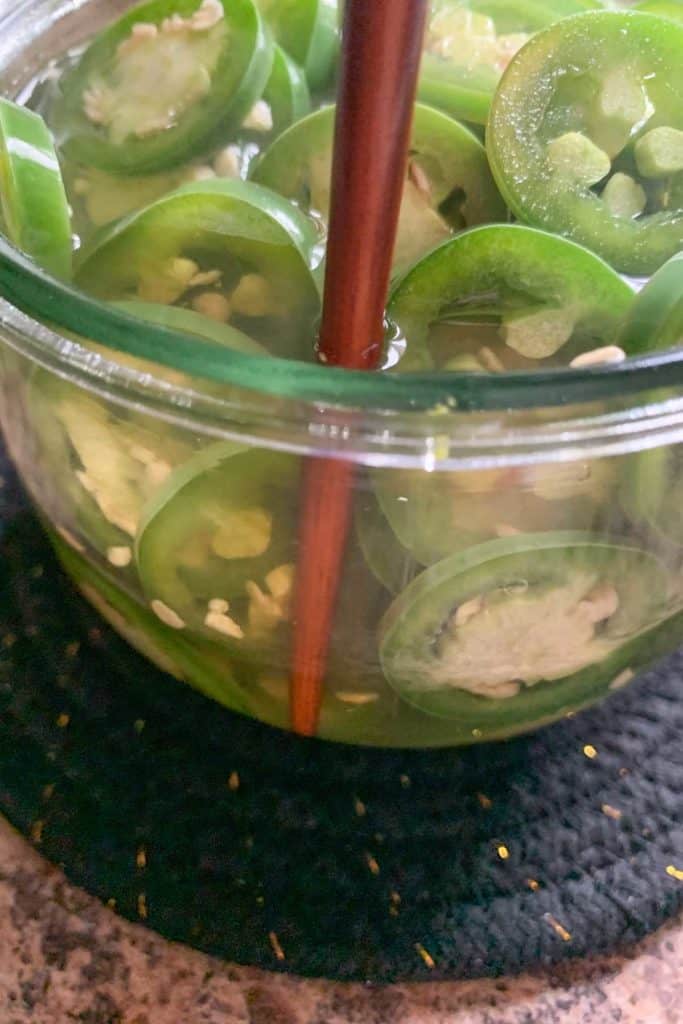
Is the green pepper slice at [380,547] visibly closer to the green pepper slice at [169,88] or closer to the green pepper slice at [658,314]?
the green pepper slice at [658,314]

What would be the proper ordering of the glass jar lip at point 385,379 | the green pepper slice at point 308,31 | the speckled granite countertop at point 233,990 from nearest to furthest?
1. the glass jar lip at point 385,379
2. the speckled granite countertop at point 233,990
3. the green pepper slice at point 308,31

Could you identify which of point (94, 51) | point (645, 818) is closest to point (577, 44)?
point (94, 51)

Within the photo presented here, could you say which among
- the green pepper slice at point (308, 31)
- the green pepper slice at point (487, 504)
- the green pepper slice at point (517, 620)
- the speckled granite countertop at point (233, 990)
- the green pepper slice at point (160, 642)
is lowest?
the speckled granite countertop at point (233, 990)

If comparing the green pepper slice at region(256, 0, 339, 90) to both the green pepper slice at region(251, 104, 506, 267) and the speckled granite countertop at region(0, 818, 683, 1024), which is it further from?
the speckled granite countertop at region(0, 818, 683, 1024)

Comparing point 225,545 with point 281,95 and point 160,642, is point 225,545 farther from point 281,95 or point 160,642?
point 281,95

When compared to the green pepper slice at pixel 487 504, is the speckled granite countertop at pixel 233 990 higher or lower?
lower

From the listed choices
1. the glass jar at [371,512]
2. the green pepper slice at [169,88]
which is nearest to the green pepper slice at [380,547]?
the glass jar at [371,512]

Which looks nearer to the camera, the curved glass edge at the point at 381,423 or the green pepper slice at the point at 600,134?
the curved glass edge at the point at 381,423

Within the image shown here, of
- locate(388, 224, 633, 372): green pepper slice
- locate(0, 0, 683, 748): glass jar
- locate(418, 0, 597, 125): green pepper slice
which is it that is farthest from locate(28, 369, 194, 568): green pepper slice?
locate(418, 0, 597, 125): green pepper slice
